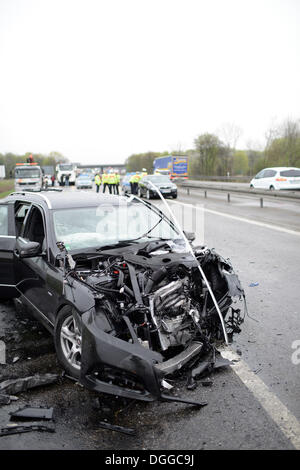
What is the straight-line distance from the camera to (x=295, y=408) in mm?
3000

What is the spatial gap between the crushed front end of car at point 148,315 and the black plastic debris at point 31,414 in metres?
0.36

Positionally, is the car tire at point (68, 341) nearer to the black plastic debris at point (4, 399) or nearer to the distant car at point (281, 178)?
the black plastic debris at point (4, 399)

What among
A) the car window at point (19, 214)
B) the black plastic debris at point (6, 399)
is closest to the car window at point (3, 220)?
the car window at point (19, 214)

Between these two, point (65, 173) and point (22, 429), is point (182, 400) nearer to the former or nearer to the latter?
point (22, 429)

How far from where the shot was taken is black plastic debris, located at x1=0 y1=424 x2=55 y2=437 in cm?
277

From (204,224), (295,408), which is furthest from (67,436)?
(204,224)

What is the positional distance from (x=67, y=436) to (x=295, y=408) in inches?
69.0

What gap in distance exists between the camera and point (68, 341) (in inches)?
139

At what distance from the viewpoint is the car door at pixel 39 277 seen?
3863 mm

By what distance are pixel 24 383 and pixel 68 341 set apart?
0.51 metres

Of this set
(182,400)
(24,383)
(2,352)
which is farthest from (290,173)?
(24,383)

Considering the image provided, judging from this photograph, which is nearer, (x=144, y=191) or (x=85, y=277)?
(x=85, y=277)

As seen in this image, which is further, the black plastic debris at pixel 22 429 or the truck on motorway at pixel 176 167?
the truck on motorway at pixel 176 167
